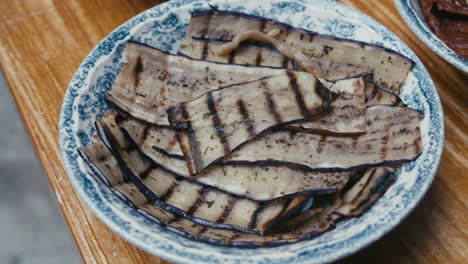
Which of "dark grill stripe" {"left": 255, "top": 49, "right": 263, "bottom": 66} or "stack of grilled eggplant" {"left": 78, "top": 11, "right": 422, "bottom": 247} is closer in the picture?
"stack of grilled eggplant" {"left": 78, "top": 11, "right": 422, "bottom": 247}

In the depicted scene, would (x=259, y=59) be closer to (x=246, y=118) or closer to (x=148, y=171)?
(x=246, y=118)

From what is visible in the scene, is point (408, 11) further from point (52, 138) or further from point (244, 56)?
point (52, 138)

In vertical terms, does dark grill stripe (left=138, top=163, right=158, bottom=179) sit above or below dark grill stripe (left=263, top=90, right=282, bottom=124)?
below

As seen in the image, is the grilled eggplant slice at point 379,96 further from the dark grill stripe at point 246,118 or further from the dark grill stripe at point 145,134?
the dark grill stripe at point 145,134

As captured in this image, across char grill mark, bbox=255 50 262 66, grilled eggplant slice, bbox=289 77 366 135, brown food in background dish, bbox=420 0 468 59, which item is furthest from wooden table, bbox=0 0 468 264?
char grill mark, bbox=255 50 262 66

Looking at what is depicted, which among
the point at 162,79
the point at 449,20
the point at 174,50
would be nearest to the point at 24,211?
the point at 174,50

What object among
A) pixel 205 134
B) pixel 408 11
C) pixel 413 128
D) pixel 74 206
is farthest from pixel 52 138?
pixel 408 11

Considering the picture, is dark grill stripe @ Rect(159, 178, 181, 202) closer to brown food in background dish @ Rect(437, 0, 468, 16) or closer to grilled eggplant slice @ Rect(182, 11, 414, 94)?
grilled eggplant slice @ Rect(182, 11, 414, 94)
